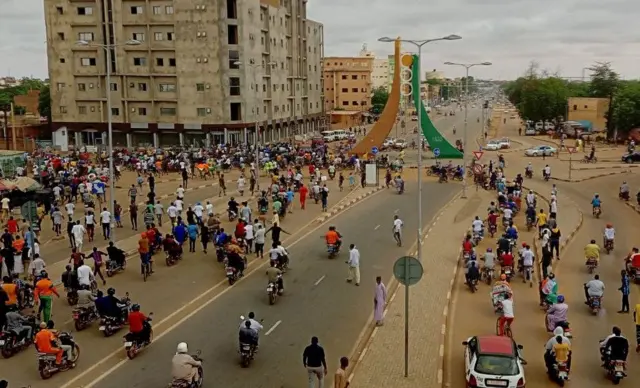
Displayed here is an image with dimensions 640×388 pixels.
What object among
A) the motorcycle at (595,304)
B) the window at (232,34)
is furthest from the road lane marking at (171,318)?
the window at (232,34)

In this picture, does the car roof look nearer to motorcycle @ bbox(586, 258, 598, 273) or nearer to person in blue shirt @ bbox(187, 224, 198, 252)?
motorcycle @ bbox(586, 258, 598, 273)

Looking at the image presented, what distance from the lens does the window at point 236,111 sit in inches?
2822

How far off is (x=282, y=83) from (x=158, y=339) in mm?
70152

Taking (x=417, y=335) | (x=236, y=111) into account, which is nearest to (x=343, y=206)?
(x=417, y=335)

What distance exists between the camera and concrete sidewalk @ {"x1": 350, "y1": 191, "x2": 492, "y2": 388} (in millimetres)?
14023

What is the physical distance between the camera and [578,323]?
1791 cm

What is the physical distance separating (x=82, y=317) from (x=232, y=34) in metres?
58.2

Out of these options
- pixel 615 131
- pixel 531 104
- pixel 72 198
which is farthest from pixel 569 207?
pixel 531 104

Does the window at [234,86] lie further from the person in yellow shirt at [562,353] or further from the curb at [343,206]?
the person in yellow shirt at [562,353]

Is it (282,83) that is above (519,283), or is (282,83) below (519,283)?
above

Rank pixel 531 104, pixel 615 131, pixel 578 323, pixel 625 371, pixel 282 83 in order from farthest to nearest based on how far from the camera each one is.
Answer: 1. pixel 531 104
2. pixel 282 83
3. pixel 615 131
4. pixel 578 323
5. pixel 625 371

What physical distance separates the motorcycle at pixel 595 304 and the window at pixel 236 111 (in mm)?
A: 56638

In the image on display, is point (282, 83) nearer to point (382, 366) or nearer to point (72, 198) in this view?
point (72, 198)

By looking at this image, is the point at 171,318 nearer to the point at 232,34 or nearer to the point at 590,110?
the point at 232,34
